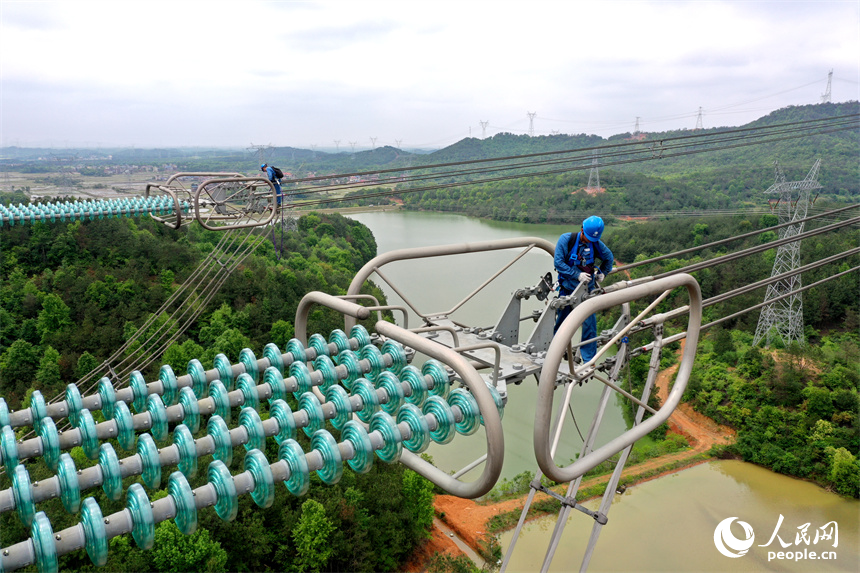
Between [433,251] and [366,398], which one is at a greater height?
[433,251]

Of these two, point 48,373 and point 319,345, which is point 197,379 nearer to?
point 319,345

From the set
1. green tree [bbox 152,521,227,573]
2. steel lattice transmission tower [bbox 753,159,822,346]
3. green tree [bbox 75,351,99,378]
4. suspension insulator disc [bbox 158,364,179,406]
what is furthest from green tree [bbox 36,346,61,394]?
steel lattice transmission tower [bbox 753,159,822,346]

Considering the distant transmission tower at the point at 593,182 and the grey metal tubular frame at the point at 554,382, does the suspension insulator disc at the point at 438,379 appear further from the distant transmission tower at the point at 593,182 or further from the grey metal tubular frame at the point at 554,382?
the distant transmission tower at the point at 593,182

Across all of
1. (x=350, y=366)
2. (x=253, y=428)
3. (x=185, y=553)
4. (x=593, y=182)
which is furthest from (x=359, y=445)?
(x=593, y=182)

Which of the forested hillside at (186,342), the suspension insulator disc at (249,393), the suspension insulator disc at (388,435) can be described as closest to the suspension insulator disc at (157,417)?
the suspension insulator disc at (249,393)

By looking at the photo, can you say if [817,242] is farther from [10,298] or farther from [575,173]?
[10,298]

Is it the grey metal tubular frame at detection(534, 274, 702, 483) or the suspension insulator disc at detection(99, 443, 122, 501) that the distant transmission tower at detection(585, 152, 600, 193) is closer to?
the grey metal tubular frame at detection(534, 274, 702, 483)

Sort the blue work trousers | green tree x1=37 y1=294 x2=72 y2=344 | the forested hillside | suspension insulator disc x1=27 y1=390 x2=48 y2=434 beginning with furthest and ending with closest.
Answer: green tree x1=37 y1=294 x2=72 y2=344
the forested hillside
the blue work trousers
suspension insulator disc x1=27 y1=390 x2=48 y2=434
